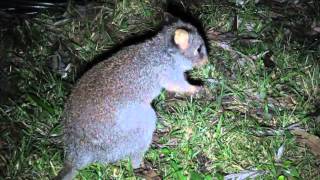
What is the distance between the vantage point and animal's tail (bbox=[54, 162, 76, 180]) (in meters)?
5.06

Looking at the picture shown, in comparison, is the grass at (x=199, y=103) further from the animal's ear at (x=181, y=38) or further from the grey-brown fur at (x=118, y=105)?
the animal's ear at (x=181, y=38)

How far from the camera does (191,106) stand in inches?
237

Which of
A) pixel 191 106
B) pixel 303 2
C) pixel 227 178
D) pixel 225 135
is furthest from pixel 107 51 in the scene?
pixel 303 2

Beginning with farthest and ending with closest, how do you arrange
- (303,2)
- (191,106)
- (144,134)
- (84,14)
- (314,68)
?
(303,2)
(84,14)
(314,68)
(191,106)
(144,134)

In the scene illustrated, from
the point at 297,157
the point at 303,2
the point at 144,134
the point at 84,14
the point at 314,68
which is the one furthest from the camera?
the point at 303,2

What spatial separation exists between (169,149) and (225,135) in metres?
0.66

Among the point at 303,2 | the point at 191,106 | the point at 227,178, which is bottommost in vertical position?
the point at 227,178

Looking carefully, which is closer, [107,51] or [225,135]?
[225,135]

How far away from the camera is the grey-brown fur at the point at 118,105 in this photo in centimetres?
502

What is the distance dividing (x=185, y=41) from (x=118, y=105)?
3.52ft

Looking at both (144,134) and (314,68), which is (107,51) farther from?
(314,68)

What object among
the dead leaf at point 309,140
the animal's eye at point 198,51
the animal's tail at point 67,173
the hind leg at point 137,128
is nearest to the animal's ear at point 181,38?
the animal's eye at point 198,51

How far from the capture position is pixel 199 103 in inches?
244

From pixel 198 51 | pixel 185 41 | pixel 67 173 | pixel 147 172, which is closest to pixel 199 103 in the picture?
pixel 198 51
